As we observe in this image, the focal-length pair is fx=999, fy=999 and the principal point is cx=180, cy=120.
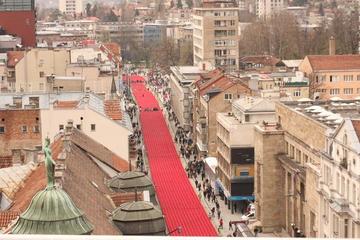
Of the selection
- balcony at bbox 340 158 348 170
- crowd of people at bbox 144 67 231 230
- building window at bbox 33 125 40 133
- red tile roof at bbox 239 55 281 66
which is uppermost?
building window at bbox 33 125 40 133

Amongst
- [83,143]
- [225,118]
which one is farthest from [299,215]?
[225,118]

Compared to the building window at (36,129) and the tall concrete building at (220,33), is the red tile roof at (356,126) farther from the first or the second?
the tall concrete building at (220,33)

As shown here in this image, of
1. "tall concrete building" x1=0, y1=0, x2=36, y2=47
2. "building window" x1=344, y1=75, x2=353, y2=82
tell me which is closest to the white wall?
"building window" x1=344, y1=75, x2=353, y2=82

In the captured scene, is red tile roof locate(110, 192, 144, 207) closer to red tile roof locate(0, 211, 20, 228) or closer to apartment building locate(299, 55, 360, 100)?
red tile roof locate(0, 211, 20, 228)

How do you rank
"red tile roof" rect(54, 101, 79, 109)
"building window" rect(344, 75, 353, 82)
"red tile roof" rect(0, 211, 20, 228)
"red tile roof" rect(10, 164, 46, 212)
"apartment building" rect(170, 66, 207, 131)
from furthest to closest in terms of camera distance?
"apartment building" rect(170, 66, 207, 131) → "building window" rect(344, 75, 353, 82) → "red tile roof" rect(54, 101, 79, 109) → "red tile roof" rect(10, 164, 46, 212) → "red tile roof" rect(0, 211, 20, 228)

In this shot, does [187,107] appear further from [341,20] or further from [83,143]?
[341,20]

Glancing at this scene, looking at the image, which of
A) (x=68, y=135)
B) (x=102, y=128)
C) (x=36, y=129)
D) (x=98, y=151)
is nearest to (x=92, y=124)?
(x=102, y=128)
